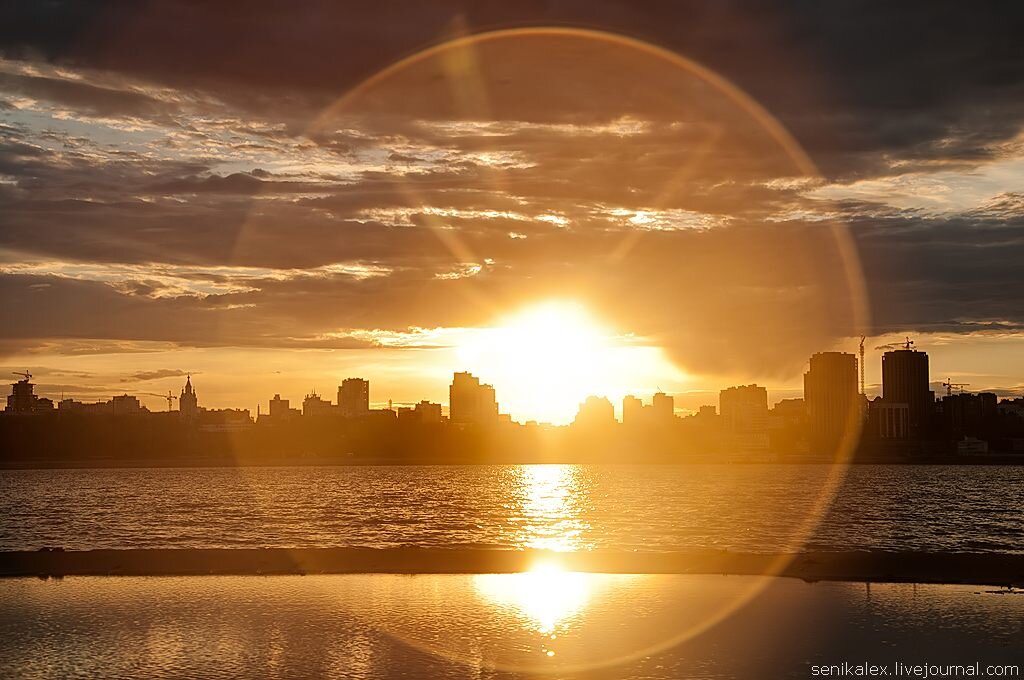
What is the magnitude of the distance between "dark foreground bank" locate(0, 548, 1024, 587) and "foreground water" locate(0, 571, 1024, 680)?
2673 mm

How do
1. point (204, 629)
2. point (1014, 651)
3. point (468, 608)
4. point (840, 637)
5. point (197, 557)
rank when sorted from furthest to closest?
point (197, 557) < point (468, 608) < point (204, 629) < point (840, 637) < point (1014, 651)

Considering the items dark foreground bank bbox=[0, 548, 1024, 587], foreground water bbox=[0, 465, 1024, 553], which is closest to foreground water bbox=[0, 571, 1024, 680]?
dark foreground bank bbox=[0, 548, 1024, 587]

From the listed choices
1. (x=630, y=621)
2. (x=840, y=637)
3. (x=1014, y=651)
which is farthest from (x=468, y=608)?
(x=1014, y=651)

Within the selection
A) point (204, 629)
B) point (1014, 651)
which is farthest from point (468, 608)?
point (1014, 651)

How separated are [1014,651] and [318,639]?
1968 cm

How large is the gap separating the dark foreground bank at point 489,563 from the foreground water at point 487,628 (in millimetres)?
2673


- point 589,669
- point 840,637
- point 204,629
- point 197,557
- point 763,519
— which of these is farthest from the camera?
point 763,519

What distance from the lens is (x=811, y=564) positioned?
46.1 metres

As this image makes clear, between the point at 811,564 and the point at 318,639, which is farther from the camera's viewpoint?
the point at 811,564

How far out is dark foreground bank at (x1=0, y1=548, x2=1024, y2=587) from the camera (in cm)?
4419

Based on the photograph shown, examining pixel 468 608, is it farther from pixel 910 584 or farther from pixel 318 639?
pixel 910 584

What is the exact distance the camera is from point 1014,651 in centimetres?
2847

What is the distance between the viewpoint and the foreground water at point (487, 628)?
27.4m

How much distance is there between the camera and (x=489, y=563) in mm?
47938
